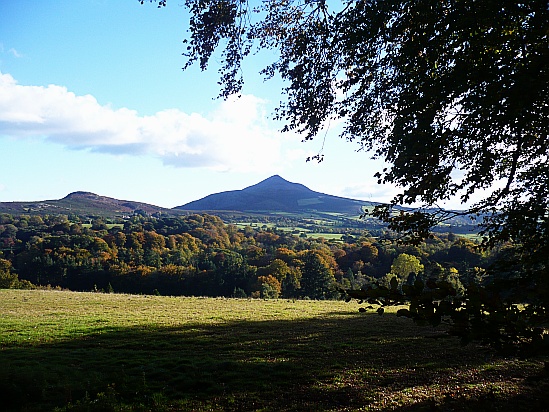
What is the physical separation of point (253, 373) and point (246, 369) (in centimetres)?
41

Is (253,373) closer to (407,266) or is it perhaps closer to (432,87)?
(432,87)

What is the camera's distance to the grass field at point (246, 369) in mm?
8875

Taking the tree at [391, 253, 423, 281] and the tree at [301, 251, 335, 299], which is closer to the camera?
the tree at [391, 253, 423, 281]

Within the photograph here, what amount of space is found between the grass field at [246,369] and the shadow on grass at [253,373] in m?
0.03

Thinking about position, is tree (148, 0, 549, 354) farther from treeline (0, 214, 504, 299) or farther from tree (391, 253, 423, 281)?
tree (391, 253, 423, 281)

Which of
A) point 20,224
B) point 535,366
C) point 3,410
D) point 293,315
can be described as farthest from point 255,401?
point 20,224

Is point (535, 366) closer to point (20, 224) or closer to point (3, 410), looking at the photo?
point (3, 410)

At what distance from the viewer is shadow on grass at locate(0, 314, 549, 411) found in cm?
894

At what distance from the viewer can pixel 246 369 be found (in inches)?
454

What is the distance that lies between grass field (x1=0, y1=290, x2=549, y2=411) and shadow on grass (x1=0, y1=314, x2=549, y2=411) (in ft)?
0.10

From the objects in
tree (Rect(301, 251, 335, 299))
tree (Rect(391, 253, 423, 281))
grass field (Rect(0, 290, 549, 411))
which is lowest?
tree (Rect(301, 251, 335, 299))

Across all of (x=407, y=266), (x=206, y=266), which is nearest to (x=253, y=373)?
(x=407, y=266)

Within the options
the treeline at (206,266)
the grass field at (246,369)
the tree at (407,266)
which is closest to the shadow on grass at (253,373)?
the grass field at (246,369)

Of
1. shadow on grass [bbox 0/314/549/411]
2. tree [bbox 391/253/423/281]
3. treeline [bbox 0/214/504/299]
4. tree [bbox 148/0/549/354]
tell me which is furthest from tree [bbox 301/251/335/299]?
tree [bbox 148/0/549/354]
